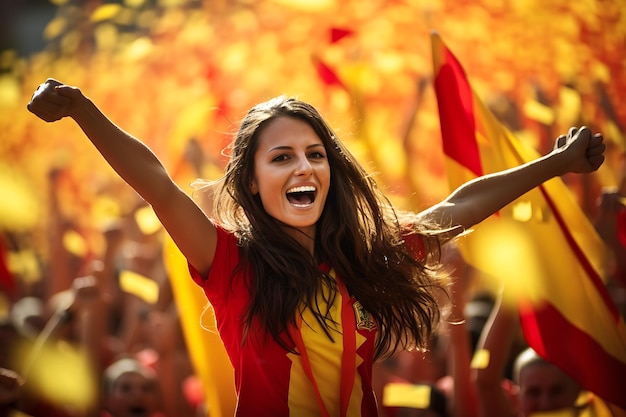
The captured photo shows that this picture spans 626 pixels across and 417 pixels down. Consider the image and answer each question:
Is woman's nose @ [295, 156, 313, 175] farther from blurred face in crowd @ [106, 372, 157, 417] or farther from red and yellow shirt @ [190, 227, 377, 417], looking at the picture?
blurred face in crowd @ [106, 372, 157, 417]

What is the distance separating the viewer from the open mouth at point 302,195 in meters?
2.06

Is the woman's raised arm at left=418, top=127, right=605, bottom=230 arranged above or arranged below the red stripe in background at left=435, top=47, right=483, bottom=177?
below

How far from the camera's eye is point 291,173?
206 centimetres

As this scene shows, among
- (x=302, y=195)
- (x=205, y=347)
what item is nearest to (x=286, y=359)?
(x=302, y=195)

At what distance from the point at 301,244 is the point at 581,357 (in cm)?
128

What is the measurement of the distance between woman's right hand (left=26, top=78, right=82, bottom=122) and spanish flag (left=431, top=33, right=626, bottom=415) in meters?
1.53

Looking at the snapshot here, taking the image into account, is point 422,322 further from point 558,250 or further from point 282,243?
point 558,250

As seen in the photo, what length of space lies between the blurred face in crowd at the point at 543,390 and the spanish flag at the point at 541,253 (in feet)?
1.12

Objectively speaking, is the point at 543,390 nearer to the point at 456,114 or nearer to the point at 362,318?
the point at 456,114

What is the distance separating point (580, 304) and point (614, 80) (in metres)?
2.77

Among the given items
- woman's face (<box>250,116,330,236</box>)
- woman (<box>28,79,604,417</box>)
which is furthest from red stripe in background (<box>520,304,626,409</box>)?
woman's face (<box>250,116,330,236</box>)

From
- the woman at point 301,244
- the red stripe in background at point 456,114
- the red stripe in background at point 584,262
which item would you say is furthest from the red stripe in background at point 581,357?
the woman at point 301,244

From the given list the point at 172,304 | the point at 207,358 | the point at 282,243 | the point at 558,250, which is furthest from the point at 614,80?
the point at 282,243

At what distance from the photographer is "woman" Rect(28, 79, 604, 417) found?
1.89 metres
